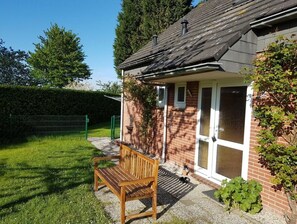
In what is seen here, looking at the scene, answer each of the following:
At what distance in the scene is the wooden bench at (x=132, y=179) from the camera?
3.91 meters

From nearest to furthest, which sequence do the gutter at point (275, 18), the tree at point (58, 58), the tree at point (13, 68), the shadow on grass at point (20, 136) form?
1. the gutter at point (275, 18)
2. the shadow on grass at point (20, 136)
3. the tree at point (58, 58)
4. the tree at point (13, 68)

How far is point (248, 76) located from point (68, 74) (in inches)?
1480

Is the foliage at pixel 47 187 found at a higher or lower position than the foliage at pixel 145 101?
lower

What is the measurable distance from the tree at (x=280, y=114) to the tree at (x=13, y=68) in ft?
153

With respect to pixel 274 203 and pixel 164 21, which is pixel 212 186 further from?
pixel 164 21

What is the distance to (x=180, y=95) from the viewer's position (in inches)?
303

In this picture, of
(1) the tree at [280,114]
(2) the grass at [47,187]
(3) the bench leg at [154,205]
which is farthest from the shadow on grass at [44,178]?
(1) the tree at [280,114]

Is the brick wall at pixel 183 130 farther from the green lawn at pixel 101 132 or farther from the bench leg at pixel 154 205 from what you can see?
the green lawn at pixel 101 132

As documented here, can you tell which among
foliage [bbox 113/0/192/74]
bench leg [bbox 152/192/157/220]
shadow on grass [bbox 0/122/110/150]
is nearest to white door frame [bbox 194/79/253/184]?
bench leg [bbox 152/192/157/220]

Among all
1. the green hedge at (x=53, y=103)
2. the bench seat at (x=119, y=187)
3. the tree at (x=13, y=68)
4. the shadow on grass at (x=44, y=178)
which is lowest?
the shadow on grass at (x=44, y=178)

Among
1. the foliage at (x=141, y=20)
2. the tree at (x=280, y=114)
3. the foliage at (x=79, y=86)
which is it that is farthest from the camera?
the foliage at (x=79, y=86)

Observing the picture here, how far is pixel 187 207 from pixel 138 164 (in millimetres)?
1277

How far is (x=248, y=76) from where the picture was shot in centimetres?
431

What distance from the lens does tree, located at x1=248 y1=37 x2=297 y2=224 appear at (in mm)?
3774
